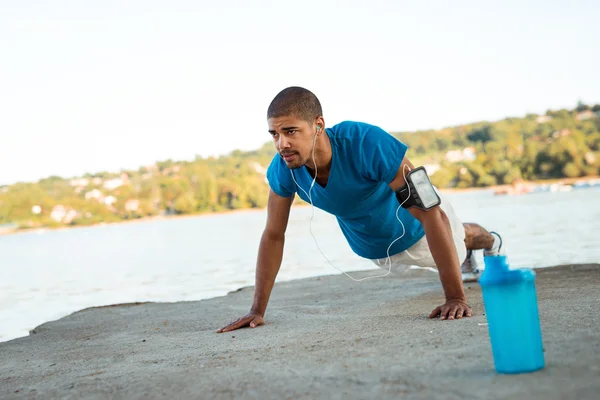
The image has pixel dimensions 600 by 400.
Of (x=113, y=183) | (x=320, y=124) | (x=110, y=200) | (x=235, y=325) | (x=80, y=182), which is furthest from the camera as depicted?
(x=113, y=183)

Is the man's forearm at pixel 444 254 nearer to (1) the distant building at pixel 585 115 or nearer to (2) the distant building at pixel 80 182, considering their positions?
(2) the distant building at pixel 80 182

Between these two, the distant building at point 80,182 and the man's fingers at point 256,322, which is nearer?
the man's fingers at point 256,322

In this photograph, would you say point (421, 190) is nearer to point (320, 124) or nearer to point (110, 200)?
point (320, 124)

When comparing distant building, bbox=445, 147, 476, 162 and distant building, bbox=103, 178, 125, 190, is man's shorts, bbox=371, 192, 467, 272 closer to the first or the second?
distant building, bbox=445, 147, 476, 162

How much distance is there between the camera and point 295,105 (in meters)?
3.53

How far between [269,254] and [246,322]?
41cm

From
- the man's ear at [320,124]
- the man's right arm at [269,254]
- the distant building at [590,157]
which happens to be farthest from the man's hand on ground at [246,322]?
the distant building at [590,157]

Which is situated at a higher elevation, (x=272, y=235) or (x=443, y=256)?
(x=272, y=235)

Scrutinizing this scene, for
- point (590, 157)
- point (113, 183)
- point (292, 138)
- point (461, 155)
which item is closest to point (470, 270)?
point (292, 138)

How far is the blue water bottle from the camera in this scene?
203 cm

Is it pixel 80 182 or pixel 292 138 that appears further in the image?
pixel 80 182

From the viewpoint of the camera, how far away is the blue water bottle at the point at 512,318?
2.03 metres

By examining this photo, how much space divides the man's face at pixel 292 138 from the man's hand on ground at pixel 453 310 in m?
1.01

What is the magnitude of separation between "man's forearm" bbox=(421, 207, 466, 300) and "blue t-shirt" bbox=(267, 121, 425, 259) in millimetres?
316
